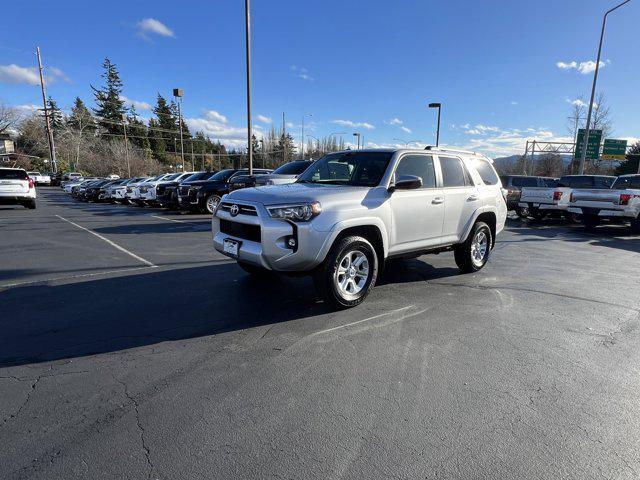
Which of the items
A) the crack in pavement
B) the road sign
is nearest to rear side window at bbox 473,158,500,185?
the crack in pavement

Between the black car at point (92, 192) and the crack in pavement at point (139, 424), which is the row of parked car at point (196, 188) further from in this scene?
the crack in pavement at point (139, 424)

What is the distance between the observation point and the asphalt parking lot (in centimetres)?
231

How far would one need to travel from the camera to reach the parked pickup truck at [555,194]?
1467 cm

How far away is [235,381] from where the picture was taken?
3133 millimetres

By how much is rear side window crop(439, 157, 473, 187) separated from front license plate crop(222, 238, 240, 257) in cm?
329

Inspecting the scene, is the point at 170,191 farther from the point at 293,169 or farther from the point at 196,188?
the point at 293,169

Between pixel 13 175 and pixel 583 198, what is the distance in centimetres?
2263

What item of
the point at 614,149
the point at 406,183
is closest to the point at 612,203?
the point at 406,183

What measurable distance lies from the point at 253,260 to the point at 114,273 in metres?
3.13

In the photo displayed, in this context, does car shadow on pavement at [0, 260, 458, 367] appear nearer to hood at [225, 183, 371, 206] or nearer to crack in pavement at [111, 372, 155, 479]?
crack in pavement at [111, 372, 155, 479]

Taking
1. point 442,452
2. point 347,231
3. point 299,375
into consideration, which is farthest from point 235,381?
point 347,231

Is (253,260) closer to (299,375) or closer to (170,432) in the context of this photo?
(299,375)

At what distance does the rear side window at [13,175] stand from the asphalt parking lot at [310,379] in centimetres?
1435

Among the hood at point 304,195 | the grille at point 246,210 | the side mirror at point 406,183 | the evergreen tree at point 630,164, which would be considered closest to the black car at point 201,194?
the grille at point 246,210
